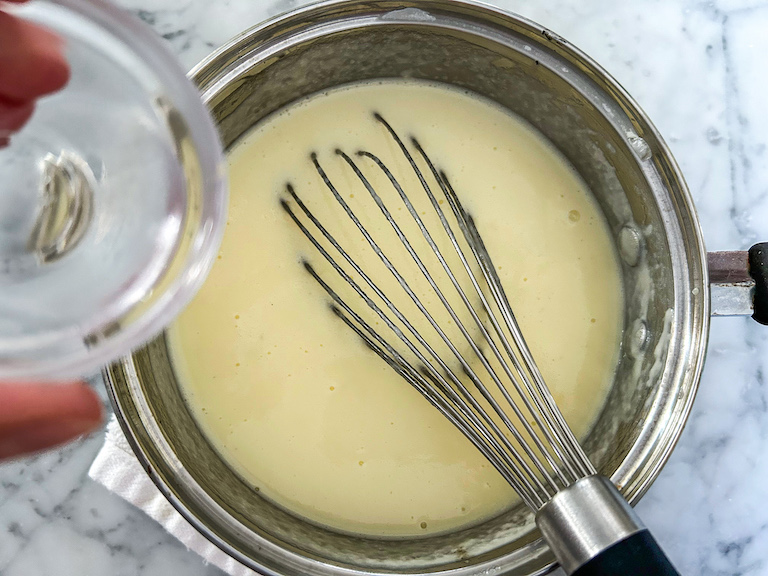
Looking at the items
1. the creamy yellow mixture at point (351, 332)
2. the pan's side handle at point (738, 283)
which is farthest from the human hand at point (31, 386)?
the pan's side handle at point (738, 283)

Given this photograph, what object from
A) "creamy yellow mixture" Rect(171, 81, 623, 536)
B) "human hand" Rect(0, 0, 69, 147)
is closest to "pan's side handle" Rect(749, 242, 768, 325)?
"creamy yellow mixture" Rect(171, 81, 623, 536)

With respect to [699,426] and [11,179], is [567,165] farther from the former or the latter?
[11,179]

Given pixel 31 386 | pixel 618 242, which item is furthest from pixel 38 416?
pixel 618 242

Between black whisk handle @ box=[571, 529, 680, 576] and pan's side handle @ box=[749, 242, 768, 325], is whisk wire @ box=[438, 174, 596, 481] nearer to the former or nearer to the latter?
black whisk handle @ box=[571, 529, 680, 576]

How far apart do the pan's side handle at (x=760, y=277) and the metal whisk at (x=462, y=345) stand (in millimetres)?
168

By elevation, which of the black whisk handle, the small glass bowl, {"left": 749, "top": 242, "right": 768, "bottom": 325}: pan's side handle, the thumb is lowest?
the black whisk handle

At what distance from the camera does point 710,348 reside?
2.15 feet

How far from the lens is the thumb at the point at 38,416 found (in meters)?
0.41

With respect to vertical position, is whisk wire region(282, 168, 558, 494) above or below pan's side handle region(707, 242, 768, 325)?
above

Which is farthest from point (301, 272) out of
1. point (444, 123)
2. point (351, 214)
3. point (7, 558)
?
point (7, 558)

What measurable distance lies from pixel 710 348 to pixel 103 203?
0.57 metres

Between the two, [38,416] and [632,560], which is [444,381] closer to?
[632,560]

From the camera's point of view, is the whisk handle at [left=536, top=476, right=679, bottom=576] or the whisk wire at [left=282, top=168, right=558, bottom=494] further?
the whisk wire at [left=282, top=168, right=558, bottom=494]

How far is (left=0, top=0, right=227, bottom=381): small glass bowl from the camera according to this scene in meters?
0.43
